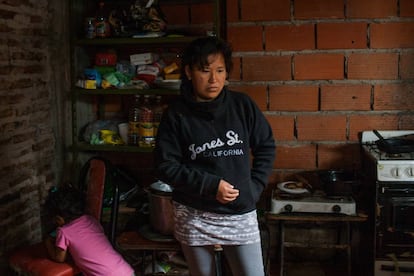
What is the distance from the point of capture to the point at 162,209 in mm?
2623

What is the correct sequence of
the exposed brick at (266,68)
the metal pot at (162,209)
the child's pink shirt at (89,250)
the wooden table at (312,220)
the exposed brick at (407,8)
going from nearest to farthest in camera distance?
the child's pink shirt at (89,250) < the metal pot at (162,209) < the wooden table at (312,220) < the exposed brick at (407,8) < the exposed brick at (266,68)

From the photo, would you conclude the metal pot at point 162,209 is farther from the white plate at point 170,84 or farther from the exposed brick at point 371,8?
the exposed brick at point 371,8

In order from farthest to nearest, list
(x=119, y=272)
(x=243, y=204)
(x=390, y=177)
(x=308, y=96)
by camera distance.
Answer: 1. (x=308, y=96)
2. (x=390, y=177)
3. (x=119, y=272)
4. (x=243, y=204)

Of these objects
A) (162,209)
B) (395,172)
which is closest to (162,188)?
(162,209)

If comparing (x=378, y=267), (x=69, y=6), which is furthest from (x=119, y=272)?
(x=69, y=6)

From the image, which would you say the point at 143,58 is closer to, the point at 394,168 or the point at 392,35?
the point at 392,35

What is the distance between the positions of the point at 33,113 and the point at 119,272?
969mm

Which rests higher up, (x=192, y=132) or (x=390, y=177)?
(x=192, y=132)

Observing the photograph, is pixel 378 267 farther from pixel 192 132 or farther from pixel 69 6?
pixel 69 6

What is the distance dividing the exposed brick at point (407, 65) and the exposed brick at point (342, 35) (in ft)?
0.68

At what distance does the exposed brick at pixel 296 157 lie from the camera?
3.16 metres

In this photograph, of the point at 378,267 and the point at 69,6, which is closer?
the point at 378,267

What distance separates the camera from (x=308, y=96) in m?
3.11

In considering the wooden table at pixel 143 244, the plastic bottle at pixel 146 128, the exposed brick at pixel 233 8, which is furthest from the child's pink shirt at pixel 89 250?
the exposed brick at pixel 233 8
